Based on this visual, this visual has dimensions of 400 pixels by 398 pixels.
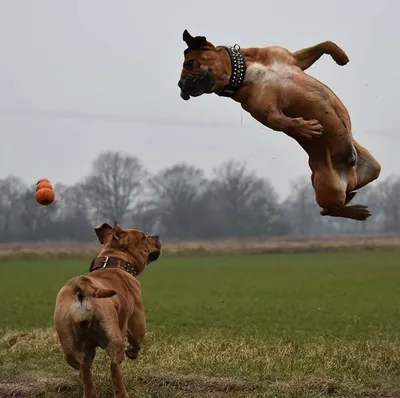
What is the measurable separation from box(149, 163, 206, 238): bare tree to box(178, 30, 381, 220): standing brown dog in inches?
1333

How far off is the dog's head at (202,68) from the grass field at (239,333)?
123 inches

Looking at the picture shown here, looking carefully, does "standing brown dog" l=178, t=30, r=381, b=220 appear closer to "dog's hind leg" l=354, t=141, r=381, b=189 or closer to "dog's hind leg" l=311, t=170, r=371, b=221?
"dog's hind leg" l=311, t=170, r=371, b=221

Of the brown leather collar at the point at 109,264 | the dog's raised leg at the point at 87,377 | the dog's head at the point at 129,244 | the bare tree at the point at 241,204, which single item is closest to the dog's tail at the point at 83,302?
the dog's raised leg at the point at 87,377

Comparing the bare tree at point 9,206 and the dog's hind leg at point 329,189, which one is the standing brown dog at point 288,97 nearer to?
the dog's hind leg at point 329,189

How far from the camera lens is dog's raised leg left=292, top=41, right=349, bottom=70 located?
545 centimetres

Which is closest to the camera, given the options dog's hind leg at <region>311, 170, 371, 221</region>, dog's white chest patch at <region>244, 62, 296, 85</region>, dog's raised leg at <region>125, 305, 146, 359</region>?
dog's white chest patch at <region>244, 62, 296, 85</region>

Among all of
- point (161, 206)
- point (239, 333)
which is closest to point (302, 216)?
point (161, 206)

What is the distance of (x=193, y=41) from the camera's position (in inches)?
196

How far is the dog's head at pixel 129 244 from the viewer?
7.60 meters

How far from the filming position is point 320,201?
5324mm

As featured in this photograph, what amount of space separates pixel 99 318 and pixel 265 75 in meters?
2.62

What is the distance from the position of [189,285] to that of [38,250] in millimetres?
20278

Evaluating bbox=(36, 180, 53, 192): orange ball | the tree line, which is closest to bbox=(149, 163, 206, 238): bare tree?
the tree line

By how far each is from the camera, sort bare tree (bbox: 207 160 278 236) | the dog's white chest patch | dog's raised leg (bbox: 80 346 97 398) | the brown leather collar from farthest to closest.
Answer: bare tree (bbox: 207 160 278 236)
the brown leather collar
dog's raised leg (bbox: 80 346 97 398)
the dog's white chest patch
